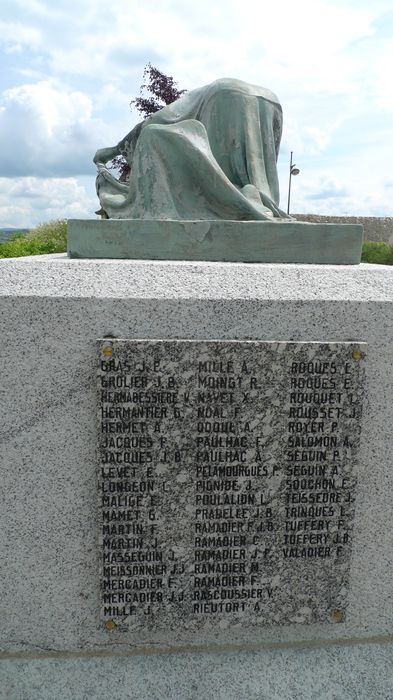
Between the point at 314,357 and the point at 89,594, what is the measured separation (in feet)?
4.70

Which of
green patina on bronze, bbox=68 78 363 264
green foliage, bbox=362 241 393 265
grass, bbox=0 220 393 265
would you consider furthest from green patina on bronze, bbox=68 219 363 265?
green foliage, bbox=362 241 393 265

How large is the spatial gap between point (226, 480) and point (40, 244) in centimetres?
1192

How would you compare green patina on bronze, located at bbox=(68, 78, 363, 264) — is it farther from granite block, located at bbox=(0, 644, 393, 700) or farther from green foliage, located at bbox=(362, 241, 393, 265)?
green foliage, located at bbox=(362, 241, 393, 265)

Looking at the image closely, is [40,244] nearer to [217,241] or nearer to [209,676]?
[217,241]

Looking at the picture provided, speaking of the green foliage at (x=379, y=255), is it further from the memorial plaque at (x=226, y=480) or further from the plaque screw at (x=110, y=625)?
the plaque screw at (x=110, y=625)

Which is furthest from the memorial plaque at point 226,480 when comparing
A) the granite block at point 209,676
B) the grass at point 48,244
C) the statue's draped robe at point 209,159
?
the grass at point 48,244

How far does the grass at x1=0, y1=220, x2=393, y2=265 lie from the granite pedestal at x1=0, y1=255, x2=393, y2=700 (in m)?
9.25

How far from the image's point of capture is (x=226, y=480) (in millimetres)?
2271

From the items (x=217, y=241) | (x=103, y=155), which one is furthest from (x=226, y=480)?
(x=103, y=155)

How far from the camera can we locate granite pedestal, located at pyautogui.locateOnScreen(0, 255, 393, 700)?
2.17 m

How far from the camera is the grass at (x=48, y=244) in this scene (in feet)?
38.8

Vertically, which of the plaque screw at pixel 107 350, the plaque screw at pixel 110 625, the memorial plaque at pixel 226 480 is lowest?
the plaque screw at pixel 110 625

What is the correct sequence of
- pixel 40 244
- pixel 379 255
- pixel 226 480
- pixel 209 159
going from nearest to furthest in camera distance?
pixel 226 480
pixel 209 159
pixel 40 244
pixel 379 255

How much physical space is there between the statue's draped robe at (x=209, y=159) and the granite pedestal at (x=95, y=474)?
66cm
